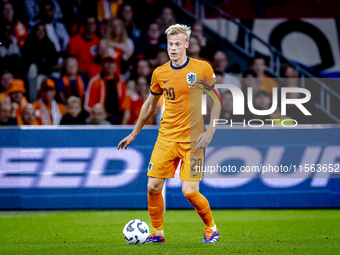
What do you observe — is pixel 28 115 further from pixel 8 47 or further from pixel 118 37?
pixel 118 37

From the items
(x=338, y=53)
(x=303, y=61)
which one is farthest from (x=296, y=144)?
(x=338, y=53)

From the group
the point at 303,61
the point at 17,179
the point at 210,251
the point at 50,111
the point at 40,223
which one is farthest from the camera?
the point at 303,61

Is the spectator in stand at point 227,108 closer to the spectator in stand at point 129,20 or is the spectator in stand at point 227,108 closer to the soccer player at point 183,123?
the spectator in stand at point 129,20

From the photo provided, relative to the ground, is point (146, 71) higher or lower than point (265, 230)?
higher

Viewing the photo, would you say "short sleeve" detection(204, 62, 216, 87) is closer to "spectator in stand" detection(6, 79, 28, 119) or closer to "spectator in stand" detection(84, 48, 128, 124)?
"spectator in stand" detection(84, 48, 128, 124)

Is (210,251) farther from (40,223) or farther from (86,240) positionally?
(40,223)

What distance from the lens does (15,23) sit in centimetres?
1062

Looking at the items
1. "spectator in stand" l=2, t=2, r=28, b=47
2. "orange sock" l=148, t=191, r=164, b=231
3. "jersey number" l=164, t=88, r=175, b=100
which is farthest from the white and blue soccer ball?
"spectator in stand" l=2, t=2, r=28, b=47

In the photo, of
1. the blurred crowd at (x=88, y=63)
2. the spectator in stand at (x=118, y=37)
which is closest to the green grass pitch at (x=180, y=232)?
the blurred crowd at (x=88, y=63)

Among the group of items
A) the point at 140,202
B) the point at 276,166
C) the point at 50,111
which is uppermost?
the point at 50,111

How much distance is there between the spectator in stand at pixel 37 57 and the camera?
32.2 feet

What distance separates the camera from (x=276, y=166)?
8234 mm

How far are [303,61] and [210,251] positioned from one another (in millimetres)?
9494

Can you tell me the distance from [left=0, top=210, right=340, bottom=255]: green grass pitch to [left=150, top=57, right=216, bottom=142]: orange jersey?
1.09m
